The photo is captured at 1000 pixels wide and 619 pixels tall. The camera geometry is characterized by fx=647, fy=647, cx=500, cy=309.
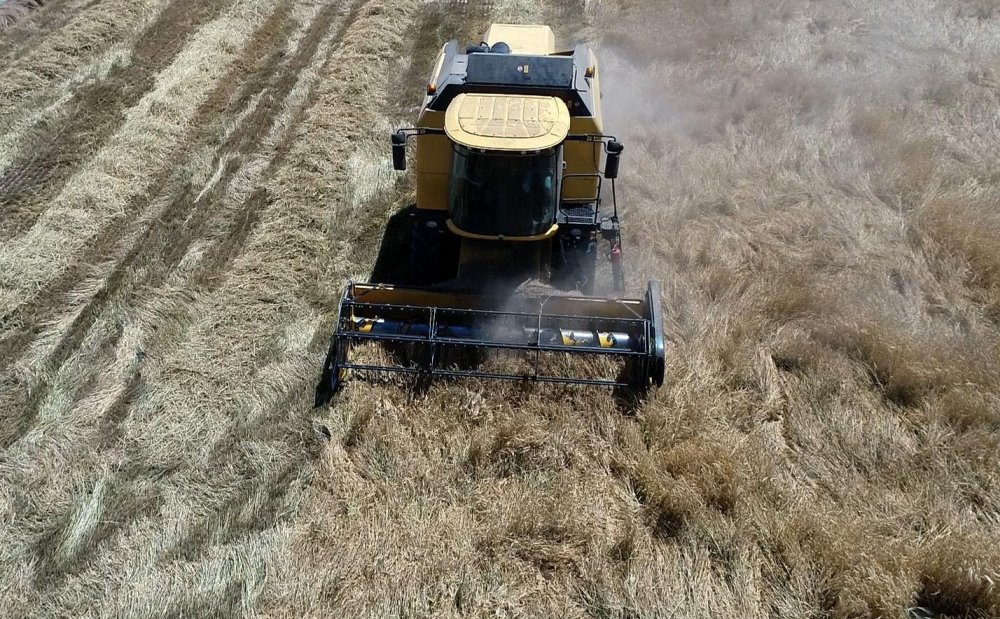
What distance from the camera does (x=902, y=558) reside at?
14.6ft

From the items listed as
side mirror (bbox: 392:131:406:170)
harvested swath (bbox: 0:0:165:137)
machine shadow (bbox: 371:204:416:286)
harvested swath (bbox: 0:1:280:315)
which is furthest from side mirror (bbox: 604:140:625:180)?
harvested swath (bbox: 0:0:165:137)

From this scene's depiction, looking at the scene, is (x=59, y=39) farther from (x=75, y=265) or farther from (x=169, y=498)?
(x=169, y=498)

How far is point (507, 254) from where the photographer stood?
6.37 m

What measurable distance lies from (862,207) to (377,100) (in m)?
7.41

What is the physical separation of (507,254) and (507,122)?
50.9 inches

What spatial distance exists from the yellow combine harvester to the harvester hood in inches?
0.6

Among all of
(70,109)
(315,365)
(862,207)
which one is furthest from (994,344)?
(70,109)

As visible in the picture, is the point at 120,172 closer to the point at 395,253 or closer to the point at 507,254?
the point at 395,253

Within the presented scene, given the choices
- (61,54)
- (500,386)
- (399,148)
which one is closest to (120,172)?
(61,54)

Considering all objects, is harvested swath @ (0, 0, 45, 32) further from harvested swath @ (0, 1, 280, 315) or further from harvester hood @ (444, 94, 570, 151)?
harvester hood @ (444, 94, 570, 151)

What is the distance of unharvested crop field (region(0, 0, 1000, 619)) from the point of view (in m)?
4.74

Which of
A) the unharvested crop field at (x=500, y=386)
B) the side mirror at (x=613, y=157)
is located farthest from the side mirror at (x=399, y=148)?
the side mirror at (x=613, y=157)

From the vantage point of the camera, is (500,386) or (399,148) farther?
(399,148)

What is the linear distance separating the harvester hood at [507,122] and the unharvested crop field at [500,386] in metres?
2.20
